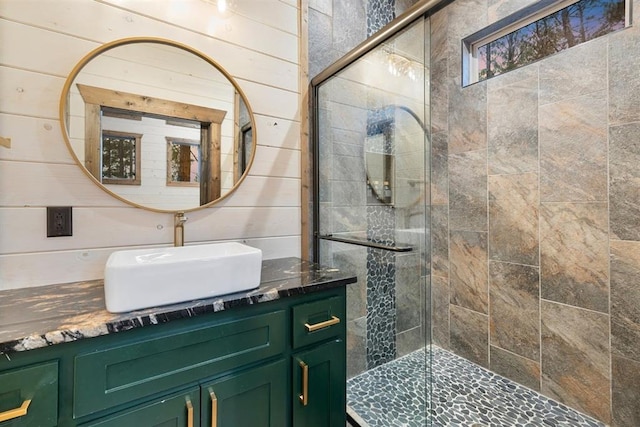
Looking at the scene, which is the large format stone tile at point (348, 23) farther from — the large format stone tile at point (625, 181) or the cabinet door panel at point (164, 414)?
the cabinet door panel at point (164, 414)

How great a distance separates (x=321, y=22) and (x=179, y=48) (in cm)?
89

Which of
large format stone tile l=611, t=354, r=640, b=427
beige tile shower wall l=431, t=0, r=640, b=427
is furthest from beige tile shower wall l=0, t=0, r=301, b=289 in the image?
large format stone tile l=611, t=354, r=640, b=427

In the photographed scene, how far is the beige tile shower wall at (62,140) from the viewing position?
1062mm

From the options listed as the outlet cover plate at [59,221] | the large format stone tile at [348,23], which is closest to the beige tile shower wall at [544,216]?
the large format stone tile at [348,23]

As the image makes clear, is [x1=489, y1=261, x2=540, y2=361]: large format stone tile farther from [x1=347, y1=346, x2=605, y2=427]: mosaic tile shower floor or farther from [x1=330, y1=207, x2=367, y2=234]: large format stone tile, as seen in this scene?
[x1=330, y1=207, x2=367, y2=234]: large format stone tile

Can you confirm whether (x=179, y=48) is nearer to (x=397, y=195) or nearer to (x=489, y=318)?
(x=397, y=195)

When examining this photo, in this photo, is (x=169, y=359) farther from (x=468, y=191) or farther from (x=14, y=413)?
(x=468, y=191)

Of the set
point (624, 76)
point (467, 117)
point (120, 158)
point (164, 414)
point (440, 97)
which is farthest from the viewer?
point (440, 97)

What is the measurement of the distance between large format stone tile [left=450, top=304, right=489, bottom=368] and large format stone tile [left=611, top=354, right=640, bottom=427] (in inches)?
26.1

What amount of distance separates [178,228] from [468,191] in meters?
1.98

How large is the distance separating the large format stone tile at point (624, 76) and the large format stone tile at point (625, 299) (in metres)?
0.67

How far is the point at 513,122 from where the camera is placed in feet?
6.48

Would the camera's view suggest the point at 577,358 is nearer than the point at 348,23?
Yes

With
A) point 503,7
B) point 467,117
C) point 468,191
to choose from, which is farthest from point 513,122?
point 503,7
